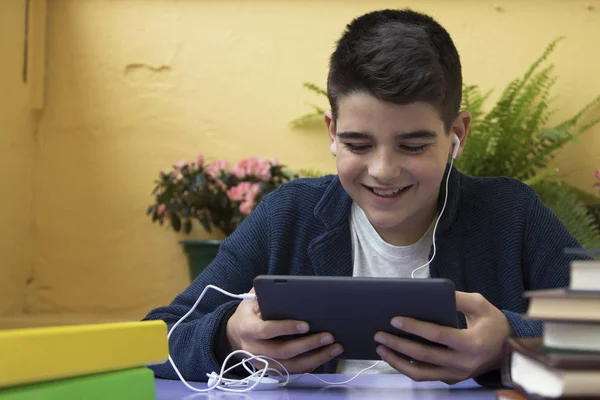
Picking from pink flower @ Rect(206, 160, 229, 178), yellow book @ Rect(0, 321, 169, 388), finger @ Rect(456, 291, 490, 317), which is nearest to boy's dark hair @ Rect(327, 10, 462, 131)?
finger @ Rect(456, 291, 490, 317)

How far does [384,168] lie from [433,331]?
379 mm

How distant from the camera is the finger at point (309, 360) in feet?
3.84

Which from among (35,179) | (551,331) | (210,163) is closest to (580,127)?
(210,163)

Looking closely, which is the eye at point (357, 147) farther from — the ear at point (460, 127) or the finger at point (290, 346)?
the finger at point (290, 346)

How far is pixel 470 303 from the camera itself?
1120 mm

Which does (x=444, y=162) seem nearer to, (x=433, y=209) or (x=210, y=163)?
(x=433, y=209)

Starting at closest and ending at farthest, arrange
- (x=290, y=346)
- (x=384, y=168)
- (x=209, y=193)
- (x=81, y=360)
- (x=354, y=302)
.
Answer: (x=81, y=360) → (x=354, y=302) → (x=290, y=346) → (x=384, y=168) → (x=209, y=193)

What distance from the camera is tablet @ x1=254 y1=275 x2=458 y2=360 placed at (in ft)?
3.29

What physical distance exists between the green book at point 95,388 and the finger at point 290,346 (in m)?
0.31

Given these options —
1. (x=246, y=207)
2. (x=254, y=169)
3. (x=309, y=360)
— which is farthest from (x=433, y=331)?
(x=254, y=169)

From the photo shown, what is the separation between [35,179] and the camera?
10.1 feet

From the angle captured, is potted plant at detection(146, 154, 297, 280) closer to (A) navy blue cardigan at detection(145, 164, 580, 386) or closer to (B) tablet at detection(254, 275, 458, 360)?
(A) navy blue cardigan at detection(145, 164, 580, 386)

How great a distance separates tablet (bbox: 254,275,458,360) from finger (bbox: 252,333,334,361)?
1 cm

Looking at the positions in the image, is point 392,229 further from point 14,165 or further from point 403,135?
point 14,165
